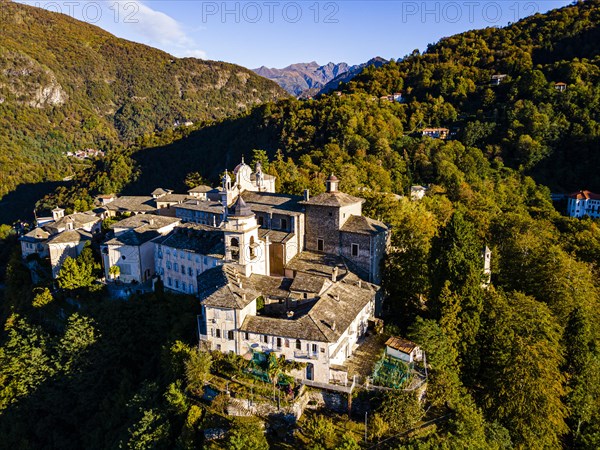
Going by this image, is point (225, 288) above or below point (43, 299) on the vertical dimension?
above

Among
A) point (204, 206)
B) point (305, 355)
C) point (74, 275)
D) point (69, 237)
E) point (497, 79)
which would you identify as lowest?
point (305, 355)

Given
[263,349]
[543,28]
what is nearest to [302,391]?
[263,349]

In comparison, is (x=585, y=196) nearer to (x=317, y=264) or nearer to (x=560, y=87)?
(x=560, y=87)

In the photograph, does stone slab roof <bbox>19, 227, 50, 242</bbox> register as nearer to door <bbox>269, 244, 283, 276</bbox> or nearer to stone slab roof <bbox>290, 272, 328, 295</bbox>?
door <bbox>269, 244, 283, 276</bbox>

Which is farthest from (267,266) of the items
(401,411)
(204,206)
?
(204,206)

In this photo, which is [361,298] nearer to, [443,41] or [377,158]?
[377,158]

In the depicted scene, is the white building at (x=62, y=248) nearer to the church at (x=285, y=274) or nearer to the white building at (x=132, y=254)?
the white building at (x=132, y=254)
